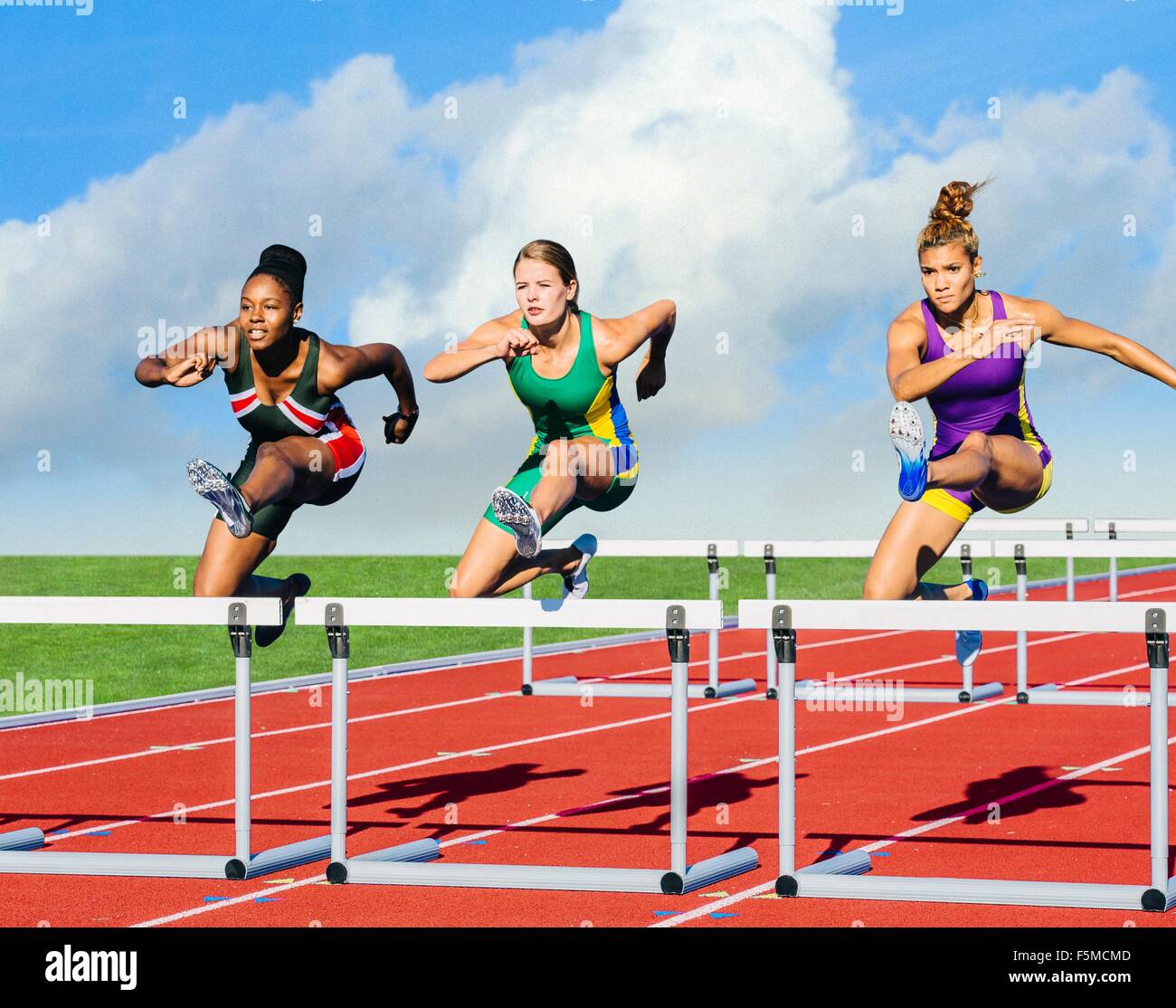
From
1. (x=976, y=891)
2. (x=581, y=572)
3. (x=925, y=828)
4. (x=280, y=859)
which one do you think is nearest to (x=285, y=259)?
(x=581, y=572)

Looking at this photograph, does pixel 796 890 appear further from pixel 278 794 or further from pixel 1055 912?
pixel 278 794

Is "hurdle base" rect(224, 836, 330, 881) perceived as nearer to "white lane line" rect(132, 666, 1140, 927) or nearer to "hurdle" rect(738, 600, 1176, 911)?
"white lane line" rect(132, 666, 1140, 927)

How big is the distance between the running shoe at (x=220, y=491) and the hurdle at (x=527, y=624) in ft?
1.88

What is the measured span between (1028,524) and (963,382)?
633 cm

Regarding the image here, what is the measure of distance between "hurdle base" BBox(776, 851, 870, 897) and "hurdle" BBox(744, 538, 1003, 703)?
142 inches

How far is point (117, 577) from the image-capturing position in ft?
83.5

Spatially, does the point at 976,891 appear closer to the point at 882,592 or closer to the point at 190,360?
the point at 882,592

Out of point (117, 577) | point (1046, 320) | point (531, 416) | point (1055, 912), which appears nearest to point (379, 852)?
point (531, 416)

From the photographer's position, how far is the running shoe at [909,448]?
240 inches

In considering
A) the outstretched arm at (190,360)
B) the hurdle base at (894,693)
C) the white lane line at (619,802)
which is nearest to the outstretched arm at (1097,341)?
the white lane line at (619,802)

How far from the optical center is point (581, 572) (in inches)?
286

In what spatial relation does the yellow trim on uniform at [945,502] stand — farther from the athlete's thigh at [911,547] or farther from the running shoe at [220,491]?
the running shoe at [220,491]

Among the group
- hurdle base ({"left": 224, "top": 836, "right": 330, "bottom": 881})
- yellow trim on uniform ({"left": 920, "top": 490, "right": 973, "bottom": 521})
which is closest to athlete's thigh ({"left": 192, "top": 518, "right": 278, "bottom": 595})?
hurdle base ({"left": 224, "top": 836, "right": 330, "bottom": 881})

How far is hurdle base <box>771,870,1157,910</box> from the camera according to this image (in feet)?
20.9
